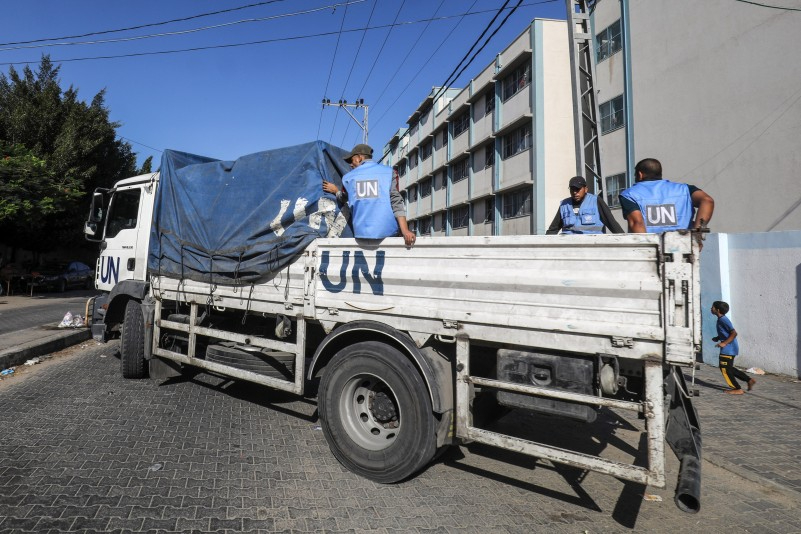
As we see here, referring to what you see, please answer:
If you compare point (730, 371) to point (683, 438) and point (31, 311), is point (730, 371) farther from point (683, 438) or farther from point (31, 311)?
point (31, 311)

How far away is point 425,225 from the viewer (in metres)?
38.6

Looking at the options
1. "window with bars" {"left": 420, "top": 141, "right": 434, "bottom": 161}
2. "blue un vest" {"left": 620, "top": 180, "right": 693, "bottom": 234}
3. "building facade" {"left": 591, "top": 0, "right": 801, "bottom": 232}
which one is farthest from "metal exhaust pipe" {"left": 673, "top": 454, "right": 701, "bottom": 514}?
"window with bars" {"left": 420, "top": 141, "right": 434, "bottom": 161}

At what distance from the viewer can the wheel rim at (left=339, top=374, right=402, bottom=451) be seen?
3.43 m

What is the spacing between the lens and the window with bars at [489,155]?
2617cm

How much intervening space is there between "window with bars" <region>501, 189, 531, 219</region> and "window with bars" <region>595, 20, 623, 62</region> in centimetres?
691

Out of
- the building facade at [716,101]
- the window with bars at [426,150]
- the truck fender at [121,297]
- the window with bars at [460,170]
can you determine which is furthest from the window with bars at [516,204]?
the truck fender at [121,297]

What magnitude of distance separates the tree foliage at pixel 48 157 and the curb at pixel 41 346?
786 centimetres

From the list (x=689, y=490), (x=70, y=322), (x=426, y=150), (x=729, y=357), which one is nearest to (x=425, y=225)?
(x=426, y=150)

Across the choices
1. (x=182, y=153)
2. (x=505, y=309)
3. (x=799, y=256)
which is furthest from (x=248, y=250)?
(x=799, y=256)

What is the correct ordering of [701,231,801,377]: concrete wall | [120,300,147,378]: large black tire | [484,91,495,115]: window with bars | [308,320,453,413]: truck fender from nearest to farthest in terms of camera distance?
[308,320,453,413]: truck fender, [120,300,147,378]: large black tire, [701,231,801,377]: concrete wall, [484,91,495,115]: window with bars

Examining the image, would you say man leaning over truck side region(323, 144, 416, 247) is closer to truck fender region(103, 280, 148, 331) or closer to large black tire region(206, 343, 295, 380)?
large black tire region(206, 343, 295, 380)

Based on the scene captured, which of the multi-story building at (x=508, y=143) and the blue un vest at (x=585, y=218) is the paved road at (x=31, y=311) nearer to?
the blue un vest at (x=585, y=218)

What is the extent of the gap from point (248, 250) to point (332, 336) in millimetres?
1578

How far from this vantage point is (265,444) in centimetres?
404
